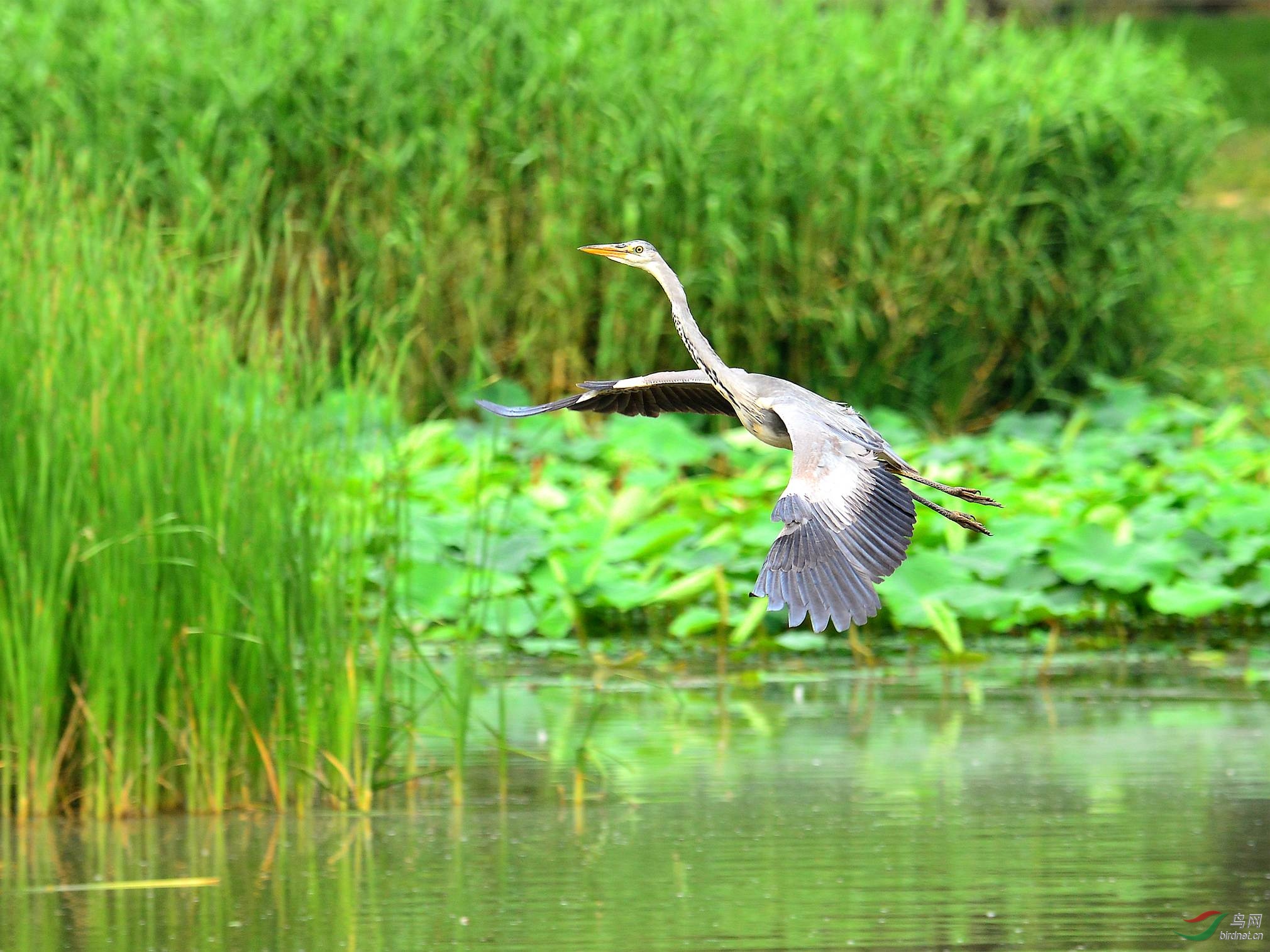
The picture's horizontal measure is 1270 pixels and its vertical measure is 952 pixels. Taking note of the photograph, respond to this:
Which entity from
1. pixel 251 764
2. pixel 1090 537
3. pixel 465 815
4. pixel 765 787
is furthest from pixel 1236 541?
pixel 251 764

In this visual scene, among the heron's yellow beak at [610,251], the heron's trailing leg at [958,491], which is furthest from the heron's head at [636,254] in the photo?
the heron's trailing leg at [958,491]

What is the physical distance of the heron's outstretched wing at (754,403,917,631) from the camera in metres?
2.10

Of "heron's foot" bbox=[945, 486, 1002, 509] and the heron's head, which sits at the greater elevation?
the heron's head

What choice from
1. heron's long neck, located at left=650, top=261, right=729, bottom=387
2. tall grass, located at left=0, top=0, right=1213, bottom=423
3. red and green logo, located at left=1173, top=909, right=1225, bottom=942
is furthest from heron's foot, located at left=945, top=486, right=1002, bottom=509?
tall grass, located at left=0, top=0, right=1213, bottom=423

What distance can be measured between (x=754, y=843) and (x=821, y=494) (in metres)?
2.34

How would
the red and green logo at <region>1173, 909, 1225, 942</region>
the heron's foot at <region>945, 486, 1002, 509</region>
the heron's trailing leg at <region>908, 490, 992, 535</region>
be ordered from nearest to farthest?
the heron's foot at <region>945, 486, 1002, 509</region> → the heron's trailing leg at <region>908, 490, 992, 535</region> → the red and green logo at <region>1173, 909, 1225, 942</region>

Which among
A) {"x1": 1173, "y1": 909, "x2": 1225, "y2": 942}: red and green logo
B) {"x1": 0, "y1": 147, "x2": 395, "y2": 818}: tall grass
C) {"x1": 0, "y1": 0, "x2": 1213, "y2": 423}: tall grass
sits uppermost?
{"x1": 0, "y1": 0, "x2": 1213, "y2": 423}: tall grass

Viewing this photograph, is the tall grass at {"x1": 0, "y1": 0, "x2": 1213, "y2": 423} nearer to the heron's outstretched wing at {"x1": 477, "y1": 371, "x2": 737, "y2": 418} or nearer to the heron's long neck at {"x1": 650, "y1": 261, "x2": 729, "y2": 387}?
the heron's outstretched wing at {"x1": 477, "y1": 371, "x2": 737, "y2": 418}

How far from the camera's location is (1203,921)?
12.3 feet

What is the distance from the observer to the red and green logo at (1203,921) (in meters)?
3.66

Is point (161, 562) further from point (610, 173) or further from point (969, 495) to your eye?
point (610, 173)

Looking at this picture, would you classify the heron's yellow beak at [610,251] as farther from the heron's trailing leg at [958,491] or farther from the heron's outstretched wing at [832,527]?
the heron's trailing leg at [958,491]

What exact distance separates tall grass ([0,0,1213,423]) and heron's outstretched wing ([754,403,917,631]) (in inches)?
232

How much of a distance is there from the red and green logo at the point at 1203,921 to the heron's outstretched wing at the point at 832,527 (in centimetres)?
176
